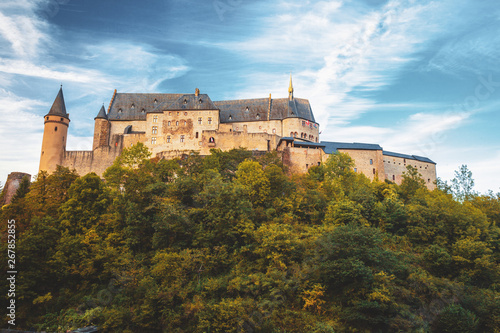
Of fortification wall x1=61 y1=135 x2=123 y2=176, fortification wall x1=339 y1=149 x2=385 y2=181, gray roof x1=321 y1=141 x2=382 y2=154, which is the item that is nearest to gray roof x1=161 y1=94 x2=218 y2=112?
fortification wall x1=61 y1=135 x2=123 y2=176

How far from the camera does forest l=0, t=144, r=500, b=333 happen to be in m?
24.7

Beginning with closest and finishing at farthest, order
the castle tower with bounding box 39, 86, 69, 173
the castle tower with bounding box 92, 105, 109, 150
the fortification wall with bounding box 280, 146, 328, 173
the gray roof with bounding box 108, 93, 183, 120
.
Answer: the fortification wall with bounding box 280, 146, 328, 173 → the castle tower with bounding box 39, 86, 69, 173 → the castle tower with bounding box 92, 105, 109, 150 → the gray roof with bounding box 108, 93, 183, 120

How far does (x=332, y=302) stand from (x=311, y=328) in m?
2.61

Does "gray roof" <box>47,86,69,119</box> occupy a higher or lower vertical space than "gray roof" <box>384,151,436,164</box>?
higher

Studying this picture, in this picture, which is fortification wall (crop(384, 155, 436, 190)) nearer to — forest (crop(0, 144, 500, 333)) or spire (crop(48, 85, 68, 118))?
forest (crop(0, 144, 500, 333))

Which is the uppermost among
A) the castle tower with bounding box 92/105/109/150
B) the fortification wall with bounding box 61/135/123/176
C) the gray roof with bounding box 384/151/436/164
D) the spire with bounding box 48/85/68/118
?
the spire with bounding box 48/85/68/118

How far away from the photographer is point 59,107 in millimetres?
57688

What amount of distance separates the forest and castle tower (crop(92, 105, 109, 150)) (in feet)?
76.9

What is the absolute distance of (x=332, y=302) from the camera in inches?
994

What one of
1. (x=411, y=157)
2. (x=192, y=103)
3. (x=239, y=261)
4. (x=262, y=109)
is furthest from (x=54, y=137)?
(x=411, y=157)

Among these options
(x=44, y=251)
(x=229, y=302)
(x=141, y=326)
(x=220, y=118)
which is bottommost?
(x=141, y=326)

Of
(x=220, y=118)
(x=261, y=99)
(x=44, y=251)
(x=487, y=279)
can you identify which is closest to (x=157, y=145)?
(x=220, y=118)

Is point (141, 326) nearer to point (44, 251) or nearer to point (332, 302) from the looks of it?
point (44, 251)

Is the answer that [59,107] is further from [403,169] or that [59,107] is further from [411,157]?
[411,157]
